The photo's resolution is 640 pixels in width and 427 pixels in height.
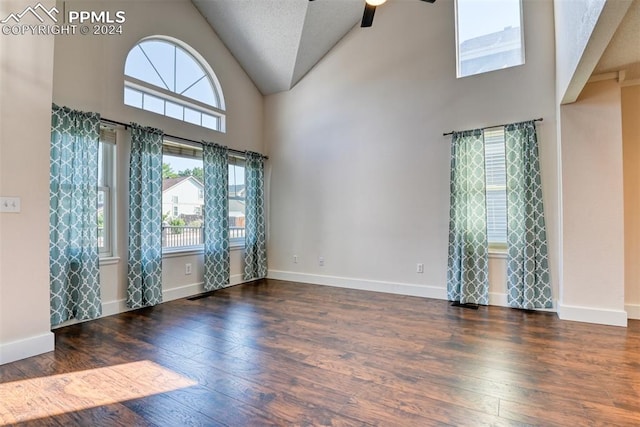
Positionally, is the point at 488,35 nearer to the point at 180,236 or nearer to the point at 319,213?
the point at 319,213

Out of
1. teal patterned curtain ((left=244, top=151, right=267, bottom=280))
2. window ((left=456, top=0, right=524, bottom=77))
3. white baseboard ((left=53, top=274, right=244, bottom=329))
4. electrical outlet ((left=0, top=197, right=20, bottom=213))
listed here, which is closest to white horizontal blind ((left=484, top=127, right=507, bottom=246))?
window ((left=456, top=0, right=524, bottom=77))

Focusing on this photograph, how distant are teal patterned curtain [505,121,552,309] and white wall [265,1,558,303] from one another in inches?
5.2

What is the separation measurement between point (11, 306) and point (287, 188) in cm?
384

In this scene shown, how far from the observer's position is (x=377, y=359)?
2.49 metres

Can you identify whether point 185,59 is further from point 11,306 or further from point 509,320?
point 509,320

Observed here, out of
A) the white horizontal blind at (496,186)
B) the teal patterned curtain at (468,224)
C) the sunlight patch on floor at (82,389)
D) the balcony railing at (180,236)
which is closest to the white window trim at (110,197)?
the balcony railing at (180,236)

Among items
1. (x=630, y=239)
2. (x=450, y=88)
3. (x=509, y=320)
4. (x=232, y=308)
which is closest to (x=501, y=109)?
(x=450, y=88)

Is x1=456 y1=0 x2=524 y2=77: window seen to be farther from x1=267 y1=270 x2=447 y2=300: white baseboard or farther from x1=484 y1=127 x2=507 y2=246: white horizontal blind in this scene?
x1=267 y1=270 x2=447 y2=300: white baseboard

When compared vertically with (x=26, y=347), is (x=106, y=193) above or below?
above

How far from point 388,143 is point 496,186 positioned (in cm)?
156

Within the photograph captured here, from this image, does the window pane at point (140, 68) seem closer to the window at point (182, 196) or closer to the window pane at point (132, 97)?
the window pane at point (132, 97)

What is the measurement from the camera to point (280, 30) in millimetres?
4664

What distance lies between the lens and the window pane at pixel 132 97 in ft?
12.7

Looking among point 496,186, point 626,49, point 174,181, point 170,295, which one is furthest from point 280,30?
point 170,295
